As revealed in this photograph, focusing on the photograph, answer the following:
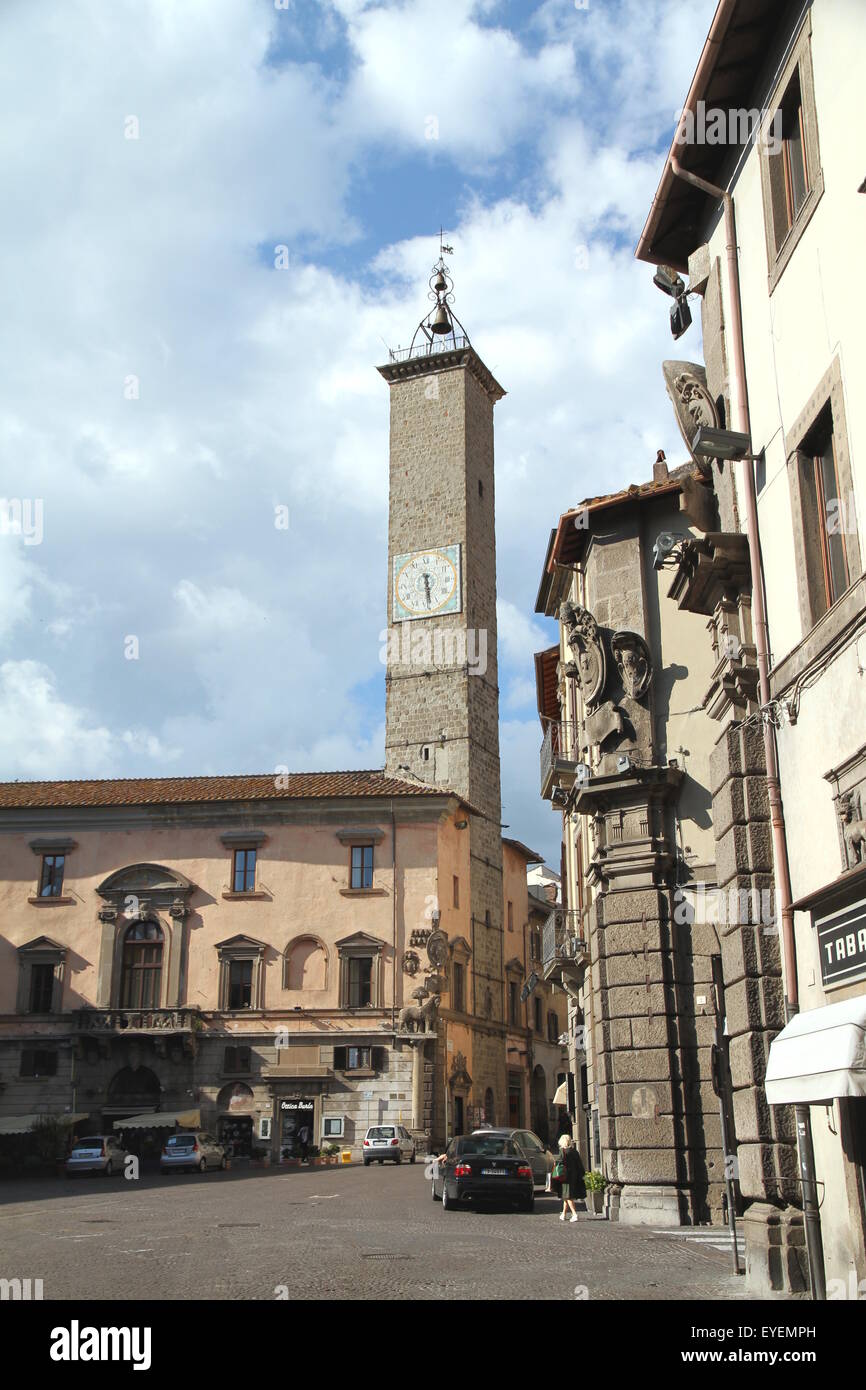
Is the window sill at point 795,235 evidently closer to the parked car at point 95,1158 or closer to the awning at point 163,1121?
the parked car at point 95,1158

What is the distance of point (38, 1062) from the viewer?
45562 millimetres

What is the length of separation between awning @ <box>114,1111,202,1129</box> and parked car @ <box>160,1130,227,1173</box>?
350 centimetres

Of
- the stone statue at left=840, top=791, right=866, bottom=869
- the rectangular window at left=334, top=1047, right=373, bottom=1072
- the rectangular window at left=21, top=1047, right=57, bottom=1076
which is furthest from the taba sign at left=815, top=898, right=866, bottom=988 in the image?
the rectangular window at left=21, top=1047, right=57, bottom=1076

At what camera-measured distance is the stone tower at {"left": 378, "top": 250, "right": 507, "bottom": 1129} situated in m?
51.6

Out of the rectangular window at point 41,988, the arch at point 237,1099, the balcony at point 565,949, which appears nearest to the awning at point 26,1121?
the rectangular window at point 41,988

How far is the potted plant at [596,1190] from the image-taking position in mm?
20109

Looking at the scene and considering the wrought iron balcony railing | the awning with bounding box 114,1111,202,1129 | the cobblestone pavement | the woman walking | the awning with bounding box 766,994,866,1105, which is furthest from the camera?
the awning with bounding box 114,1111,202,1129

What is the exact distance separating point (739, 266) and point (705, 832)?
913 cm

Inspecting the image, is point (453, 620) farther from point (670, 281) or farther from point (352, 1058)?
point (670, 281)

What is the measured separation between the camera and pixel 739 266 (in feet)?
43.5

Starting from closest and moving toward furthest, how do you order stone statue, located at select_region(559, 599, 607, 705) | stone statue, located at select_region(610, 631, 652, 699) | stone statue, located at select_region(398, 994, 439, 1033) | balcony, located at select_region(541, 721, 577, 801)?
stone statue, located at select_region(610, 631, 652, 699) → stone statue, located at select_region(559, 599, 607, 705) → balcony, located at select_region(541, 721, 577, 801) → stone statue, located at select_region(398, 994, 439, 1033)

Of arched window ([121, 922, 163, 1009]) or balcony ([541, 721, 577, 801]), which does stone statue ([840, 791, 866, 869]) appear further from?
arched window ([121, 922, 163, 1009])

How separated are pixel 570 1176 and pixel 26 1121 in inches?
1093

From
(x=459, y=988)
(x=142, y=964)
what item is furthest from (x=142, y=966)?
(x=459, y=988)
